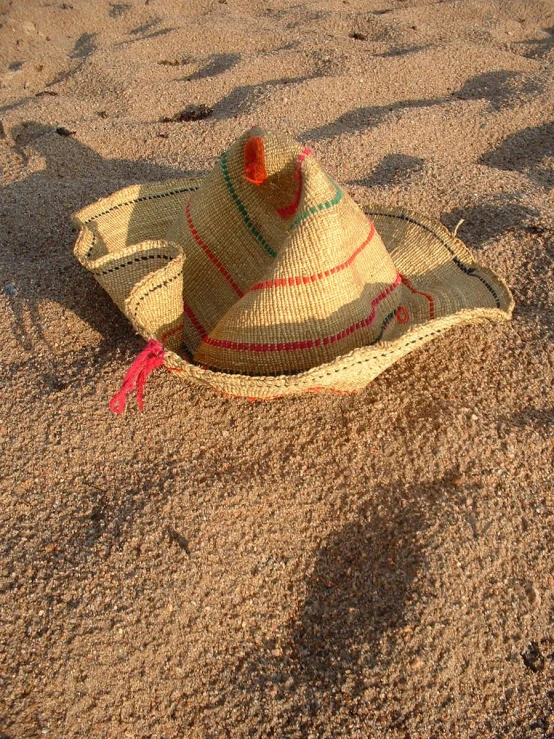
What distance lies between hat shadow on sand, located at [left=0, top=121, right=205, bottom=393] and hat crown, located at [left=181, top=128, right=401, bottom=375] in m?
0.27

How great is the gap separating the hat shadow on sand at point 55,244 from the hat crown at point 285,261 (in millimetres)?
275

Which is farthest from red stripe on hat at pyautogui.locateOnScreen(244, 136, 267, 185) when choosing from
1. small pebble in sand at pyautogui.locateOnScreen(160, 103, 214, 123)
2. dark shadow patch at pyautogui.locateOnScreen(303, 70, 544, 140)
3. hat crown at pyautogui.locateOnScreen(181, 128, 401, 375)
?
small pebble in sand at pyautogui.locateOnScreen(160, 103, 214, 123)

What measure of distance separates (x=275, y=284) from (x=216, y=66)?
256 centimetres

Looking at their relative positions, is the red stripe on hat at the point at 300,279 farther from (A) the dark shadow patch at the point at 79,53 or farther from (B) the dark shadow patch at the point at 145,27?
(B) the dark shadow patch at the point at 145,27

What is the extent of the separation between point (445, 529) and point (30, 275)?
4.18 ft

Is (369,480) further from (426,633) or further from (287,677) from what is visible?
(287,677)

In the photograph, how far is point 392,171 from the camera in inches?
90.9

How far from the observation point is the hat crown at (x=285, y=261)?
48.2 inches

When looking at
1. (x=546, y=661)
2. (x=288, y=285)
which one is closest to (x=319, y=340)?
(x=288, y=285)

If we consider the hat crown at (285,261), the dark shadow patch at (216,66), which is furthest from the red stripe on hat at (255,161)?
the dark shadow patch at (216,66)

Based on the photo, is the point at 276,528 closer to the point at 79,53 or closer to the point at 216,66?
the point at 216,66

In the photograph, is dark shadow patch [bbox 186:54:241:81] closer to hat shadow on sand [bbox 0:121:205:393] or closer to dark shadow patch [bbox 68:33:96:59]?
dark shadow patch [bbox 68:33:96:59]

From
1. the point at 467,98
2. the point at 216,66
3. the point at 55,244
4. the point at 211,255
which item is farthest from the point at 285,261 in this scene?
the point at 216,66

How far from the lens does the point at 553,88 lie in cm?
291
